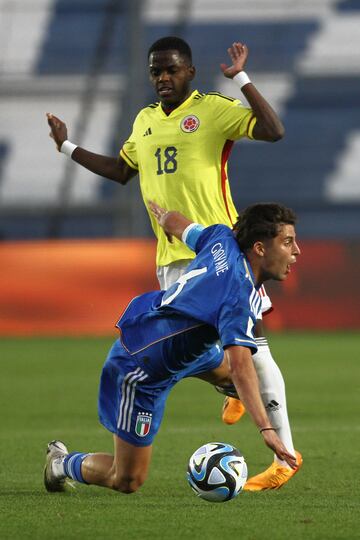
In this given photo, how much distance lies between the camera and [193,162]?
21.9 ft

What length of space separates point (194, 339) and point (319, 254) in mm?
11460

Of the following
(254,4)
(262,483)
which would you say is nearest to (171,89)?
(262,483)

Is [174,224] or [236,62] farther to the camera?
[236,62]

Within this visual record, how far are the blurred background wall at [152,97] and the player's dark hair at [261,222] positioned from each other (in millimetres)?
16547

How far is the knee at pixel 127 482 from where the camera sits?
5.70 metres

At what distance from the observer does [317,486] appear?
616cm

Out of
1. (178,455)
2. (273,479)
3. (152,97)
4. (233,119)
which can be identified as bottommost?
(178,455)

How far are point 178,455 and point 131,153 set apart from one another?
69.7 inches

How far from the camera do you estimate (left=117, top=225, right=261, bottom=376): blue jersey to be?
5.01 m

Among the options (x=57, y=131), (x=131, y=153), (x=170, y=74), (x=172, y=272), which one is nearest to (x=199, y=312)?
(x=172, y=272)

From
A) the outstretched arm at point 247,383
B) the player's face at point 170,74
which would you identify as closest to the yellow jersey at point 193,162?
the player's face at point 170,74

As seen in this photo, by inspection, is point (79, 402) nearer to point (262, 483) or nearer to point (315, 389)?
point (315, 389)

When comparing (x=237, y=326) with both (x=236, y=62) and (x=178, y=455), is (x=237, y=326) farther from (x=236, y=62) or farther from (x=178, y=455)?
(x=178, y=455)

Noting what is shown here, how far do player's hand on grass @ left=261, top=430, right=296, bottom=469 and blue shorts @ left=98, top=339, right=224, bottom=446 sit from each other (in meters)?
0.95
